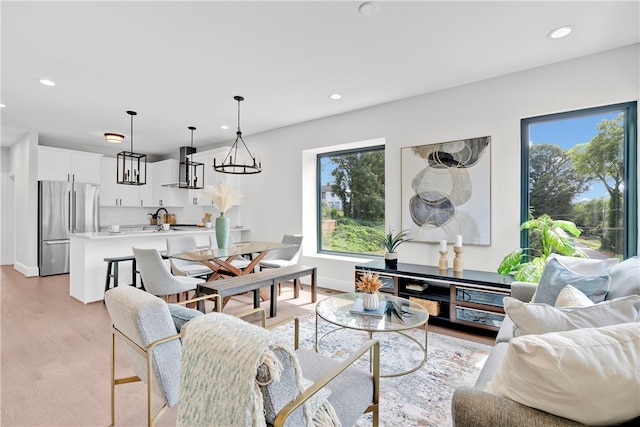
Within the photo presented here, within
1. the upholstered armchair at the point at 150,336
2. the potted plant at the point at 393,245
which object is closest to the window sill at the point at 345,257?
the potted plant at the point at 393,245

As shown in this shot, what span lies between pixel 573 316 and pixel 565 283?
2.90 ft

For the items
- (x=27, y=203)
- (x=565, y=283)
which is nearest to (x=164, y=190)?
(x=27, y=203)

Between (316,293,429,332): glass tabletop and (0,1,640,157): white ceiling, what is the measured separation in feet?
7.32

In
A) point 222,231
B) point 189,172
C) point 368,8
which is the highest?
point 368,8

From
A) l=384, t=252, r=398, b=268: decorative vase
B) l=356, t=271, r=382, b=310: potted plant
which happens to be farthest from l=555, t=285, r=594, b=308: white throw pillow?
l=384, t=252, r=398, b=268: decorative vase

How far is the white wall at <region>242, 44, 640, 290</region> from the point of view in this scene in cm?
291

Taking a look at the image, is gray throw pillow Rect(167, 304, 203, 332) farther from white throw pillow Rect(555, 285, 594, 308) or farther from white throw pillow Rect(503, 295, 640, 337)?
white throw pillow Rect(555, 285, 594, 308)

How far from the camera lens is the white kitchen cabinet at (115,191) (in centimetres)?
691

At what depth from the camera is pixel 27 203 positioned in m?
5.82

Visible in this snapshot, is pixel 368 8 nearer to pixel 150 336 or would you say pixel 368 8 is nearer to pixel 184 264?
pixel 150 336

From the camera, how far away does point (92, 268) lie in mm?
4242

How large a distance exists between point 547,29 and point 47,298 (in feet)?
21.3

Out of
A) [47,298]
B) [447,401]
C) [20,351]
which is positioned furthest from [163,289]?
[447,401]

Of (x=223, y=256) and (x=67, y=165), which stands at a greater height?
(x=67, y=165)
